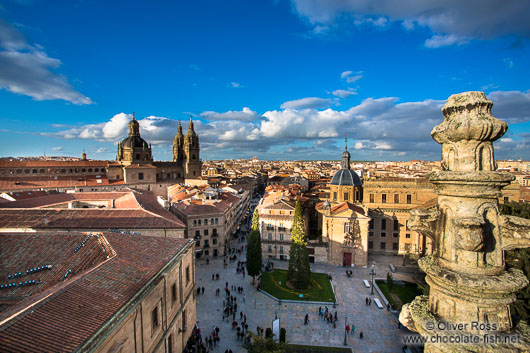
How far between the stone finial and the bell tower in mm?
84597

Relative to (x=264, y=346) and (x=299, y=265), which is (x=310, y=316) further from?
(x=264, y=346)

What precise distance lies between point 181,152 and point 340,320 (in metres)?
76.0

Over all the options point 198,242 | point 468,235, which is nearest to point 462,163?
point 468,235

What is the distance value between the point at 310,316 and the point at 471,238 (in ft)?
80.0

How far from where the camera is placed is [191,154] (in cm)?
8650

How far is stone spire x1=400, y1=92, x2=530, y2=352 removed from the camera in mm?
4285

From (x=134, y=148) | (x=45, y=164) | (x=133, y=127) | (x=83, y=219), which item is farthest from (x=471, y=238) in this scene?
(x=133, y=127)

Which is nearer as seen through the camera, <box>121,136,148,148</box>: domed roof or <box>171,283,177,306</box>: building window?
<box>171,283,177,306</box>: building window

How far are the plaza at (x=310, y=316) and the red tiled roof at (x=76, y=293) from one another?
11.0 metres

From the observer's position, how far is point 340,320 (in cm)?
2522

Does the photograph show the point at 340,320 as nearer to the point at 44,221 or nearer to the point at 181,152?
the point at 44,221

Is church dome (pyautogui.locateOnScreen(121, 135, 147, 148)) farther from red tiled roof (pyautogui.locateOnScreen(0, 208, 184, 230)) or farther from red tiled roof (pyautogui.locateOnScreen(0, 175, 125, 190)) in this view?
red tiled roof (pyautogui.locateOnScreen(0, 208, 184, 230))

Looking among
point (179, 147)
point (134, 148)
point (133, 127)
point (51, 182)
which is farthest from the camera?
point (179, 147)

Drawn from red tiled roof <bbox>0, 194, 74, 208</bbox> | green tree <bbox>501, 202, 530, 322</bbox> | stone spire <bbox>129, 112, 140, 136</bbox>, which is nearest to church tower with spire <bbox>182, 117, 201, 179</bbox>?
stone spire <bbox>129, 112, 140, 136</bbox>
